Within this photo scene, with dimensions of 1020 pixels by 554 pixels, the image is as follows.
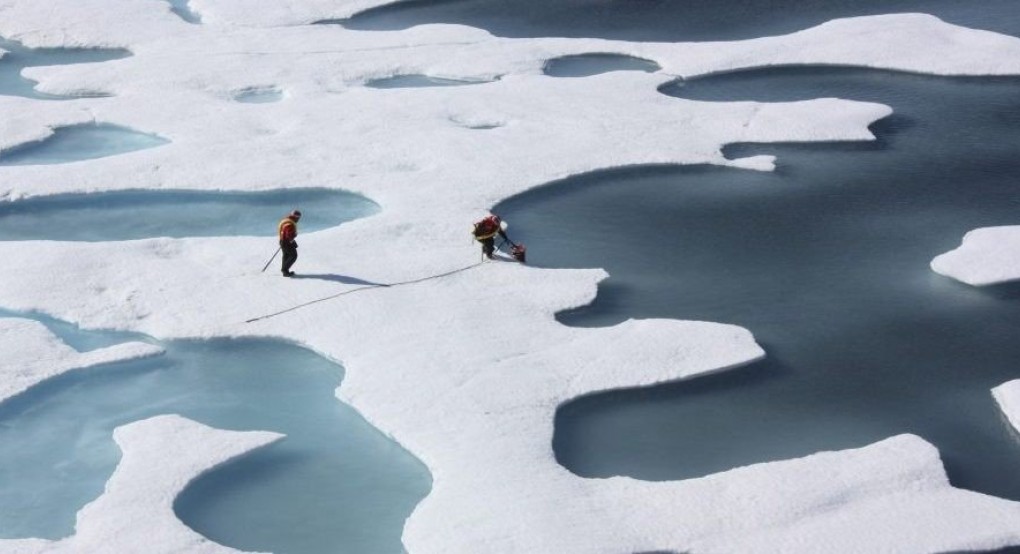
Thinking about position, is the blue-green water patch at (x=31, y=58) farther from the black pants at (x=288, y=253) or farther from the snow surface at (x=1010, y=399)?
the snow surface at (x=1010, y=399)

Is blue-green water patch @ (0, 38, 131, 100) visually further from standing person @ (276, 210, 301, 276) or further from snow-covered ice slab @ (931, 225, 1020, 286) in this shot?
snow-covered ice slab @ (931, 225, 1020, 286)

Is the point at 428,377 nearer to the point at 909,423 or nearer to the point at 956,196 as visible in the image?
the point at 909,423

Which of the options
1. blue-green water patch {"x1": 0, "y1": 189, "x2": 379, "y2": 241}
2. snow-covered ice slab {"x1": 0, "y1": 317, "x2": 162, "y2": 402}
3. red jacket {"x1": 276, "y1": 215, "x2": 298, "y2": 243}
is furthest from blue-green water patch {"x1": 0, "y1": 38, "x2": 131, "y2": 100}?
red jacket {"x1": 276, "y1": 215, "x2": 298, "y2": 243}

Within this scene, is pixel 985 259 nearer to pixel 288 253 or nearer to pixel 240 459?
pixel 288 253

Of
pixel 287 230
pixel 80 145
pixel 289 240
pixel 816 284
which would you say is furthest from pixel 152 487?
pixel 80 145

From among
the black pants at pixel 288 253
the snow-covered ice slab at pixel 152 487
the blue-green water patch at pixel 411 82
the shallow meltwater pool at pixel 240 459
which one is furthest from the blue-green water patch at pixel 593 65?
the snow-covered ice slab at pixel 152 487

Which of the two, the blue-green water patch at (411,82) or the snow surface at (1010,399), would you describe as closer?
the snow surface at (1010,399)
